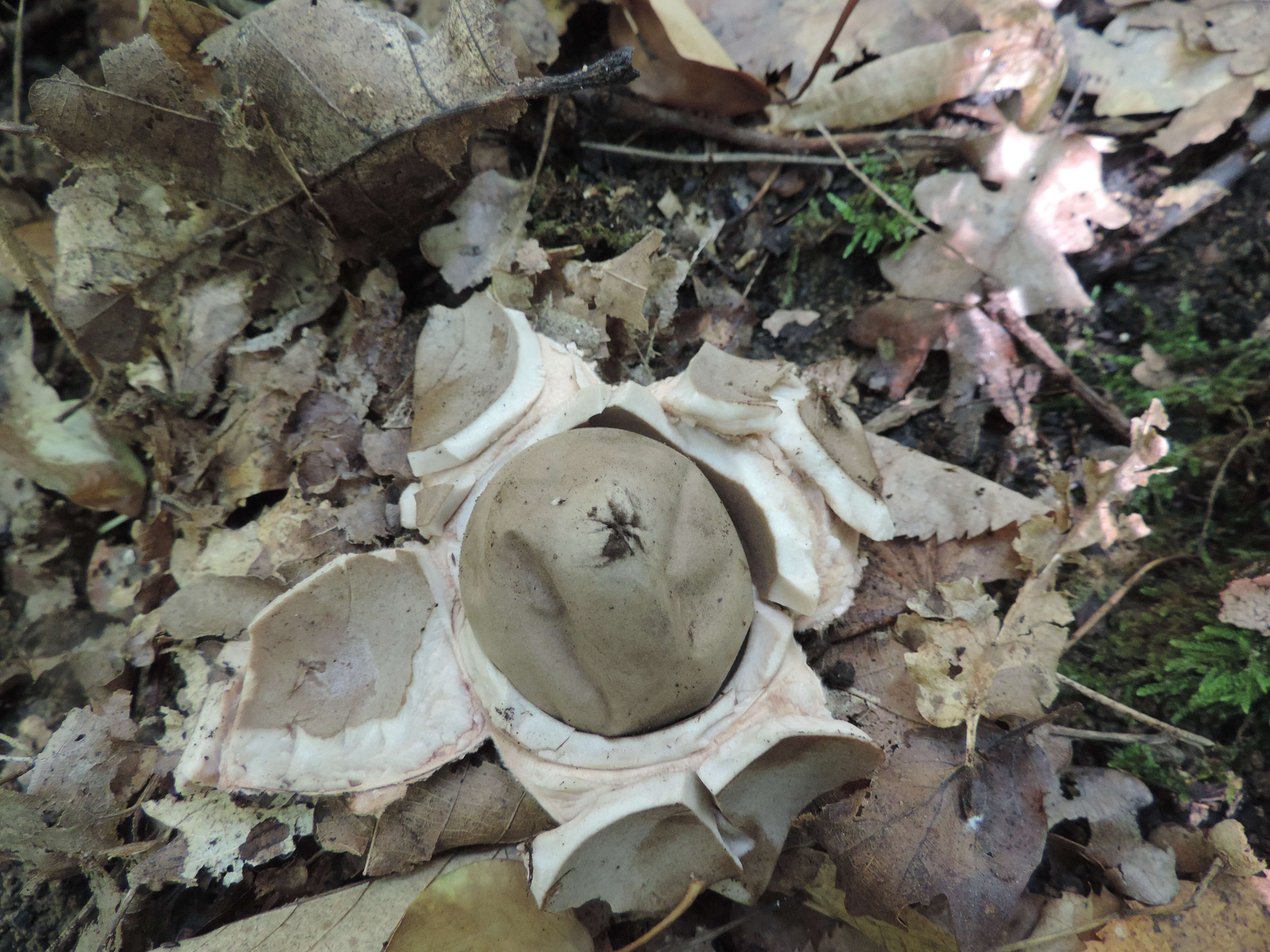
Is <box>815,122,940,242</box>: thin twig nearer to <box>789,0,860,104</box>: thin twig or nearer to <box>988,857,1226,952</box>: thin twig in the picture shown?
<box>789,0,860,104</box>: thin twig

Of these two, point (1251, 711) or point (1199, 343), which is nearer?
point (1251, 711)

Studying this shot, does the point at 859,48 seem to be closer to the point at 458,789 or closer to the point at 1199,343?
the point at 1199,343

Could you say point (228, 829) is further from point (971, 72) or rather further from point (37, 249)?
point (971, 72)

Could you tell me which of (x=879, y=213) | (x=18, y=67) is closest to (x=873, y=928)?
(x=879, y=213)

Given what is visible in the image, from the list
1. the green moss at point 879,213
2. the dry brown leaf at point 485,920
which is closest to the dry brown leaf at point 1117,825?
the dry brown leaf at point 485,920

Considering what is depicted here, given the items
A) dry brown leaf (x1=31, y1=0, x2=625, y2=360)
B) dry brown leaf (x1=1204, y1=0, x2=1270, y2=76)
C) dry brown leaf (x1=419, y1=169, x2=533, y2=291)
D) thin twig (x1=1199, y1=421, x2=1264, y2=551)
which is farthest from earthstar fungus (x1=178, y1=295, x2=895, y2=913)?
dry brown leaf (x1=1204, y1=0, x2=1270, y2=76)

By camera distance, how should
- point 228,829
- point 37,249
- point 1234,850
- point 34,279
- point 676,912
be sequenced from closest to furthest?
1. point 676,912
2. point 1234,850
3. point 228,829
4. point 34,279
5. point 37,249

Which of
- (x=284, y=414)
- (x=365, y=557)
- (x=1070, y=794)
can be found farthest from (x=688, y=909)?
(x=284, y=414)
